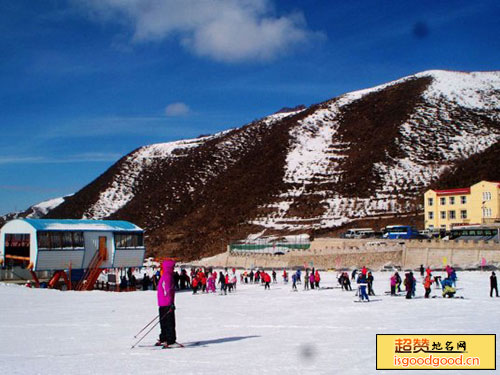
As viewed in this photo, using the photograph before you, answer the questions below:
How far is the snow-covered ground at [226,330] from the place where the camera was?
29.3 feet

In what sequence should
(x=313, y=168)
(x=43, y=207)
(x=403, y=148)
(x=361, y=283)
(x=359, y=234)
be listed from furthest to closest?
(x=43, y=207) → (x=313, y=168) → (x=403, y=148) → (x=359, y=234) → (x=361, y=283)

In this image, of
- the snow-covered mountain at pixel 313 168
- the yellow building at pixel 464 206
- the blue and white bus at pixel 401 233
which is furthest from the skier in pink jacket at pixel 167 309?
the snow-covered mountain at pixel 313 168

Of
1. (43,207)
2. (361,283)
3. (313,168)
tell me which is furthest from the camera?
(43,207)

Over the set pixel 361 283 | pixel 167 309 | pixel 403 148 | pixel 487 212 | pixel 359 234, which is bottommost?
pixel 361 283

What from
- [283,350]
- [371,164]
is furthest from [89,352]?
[371,164]

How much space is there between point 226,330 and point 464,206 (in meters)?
51.8

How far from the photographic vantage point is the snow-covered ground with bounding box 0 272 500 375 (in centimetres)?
895

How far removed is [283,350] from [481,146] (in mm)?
93757

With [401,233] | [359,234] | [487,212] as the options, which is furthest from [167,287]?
[487,212]

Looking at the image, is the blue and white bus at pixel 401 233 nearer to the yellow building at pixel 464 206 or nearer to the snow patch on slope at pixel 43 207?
the yellow building at pixel 464 206

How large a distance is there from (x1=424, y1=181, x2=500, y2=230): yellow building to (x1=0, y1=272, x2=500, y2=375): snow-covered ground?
36.2m

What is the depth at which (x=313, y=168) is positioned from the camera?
338 feet

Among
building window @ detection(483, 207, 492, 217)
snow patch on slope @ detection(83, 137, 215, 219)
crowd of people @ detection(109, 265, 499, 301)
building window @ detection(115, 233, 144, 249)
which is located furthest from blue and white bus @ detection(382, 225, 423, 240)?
snow patch on slope @ detection(83, 137, 215, 219)

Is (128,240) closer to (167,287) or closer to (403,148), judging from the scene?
(167,287)
